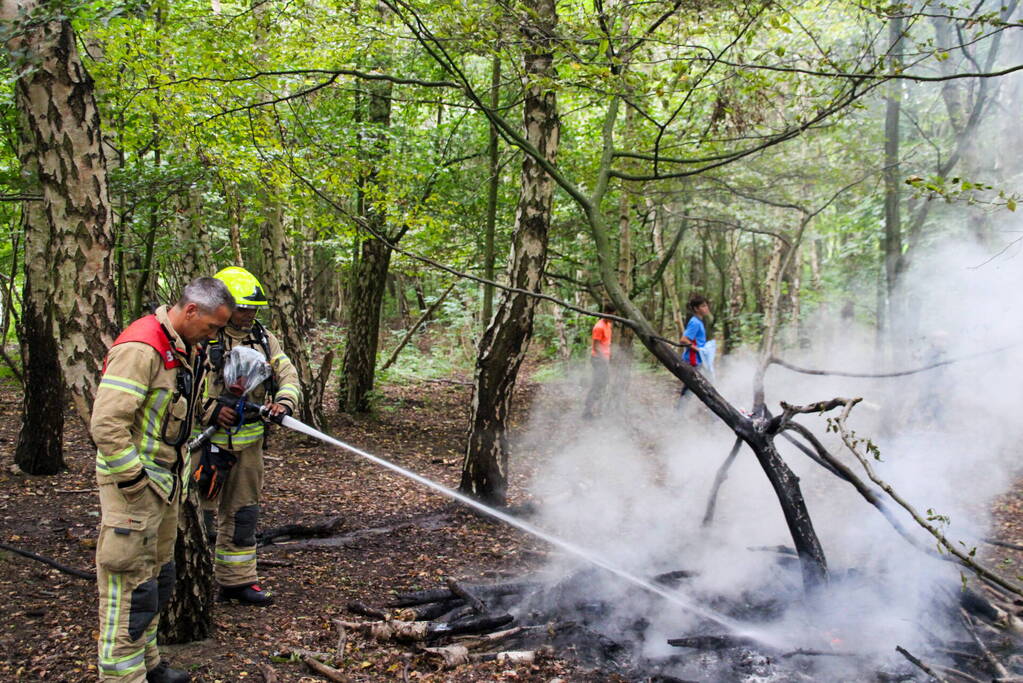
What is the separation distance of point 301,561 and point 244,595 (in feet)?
2.80

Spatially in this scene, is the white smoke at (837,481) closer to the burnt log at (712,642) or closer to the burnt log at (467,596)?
the burnt log at (712,642)

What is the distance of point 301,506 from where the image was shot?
694 centimetres

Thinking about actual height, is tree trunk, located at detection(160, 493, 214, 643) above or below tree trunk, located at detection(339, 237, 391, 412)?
below

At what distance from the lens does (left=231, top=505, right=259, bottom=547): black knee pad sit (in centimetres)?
459

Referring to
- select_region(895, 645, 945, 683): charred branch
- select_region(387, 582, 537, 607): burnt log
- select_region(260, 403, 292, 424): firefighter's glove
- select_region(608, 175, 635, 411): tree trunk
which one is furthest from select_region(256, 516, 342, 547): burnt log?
select_region(608, 175, 635, 411): tree trunk

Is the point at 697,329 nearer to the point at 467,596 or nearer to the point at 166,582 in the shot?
the point at 467,596

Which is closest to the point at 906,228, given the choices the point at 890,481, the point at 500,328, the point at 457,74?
the point at 890,481

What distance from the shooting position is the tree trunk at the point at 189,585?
3797mm

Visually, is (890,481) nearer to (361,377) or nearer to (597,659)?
(597,659)

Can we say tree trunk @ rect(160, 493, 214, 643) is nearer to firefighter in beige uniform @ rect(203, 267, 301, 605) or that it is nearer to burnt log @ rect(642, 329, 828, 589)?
firefighter in beige uniform @ rect(203, 267, 301, 605)

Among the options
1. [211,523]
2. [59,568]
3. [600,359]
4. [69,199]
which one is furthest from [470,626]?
[600,359]

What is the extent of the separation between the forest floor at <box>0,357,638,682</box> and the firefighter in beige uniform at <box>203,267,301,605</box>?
0.24 m

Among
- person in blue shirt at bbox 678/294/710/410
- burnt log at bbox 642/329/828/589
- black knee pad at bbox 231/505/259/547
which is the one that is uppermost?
person in blue shirt at bbox 678/294/710/410

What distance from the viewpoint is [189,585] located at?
383cm
